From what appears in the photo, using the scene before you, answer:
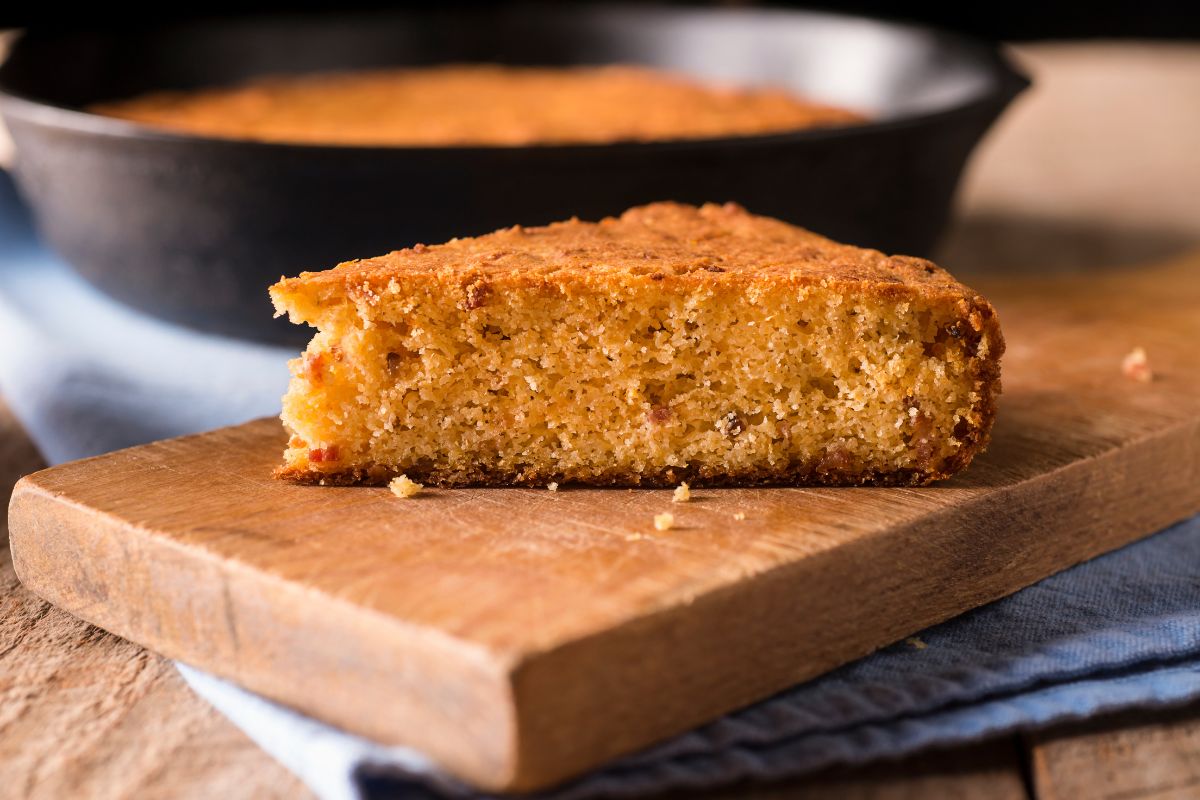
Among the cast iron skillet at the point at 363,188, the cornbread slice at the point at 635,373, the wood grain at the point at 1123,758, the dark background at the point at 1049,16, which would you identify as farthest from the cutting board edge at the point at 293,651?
the dark background at the point at 1049,16

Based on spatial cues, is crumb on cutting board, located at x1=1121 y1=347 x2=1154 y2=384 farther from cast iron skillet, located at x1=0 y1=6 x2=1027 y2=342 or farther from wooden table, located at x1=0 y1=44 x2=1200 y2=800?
wooden table, located at x1=0 y1=44 x2=1200 y2=800

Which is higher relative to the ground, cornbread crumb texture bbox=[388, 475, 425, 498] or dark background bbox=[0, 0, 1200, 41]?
dark background bbox=[0, 0, 1200, 41]

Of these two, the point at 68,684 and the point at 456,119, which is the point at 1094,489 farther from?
the point at 456,119

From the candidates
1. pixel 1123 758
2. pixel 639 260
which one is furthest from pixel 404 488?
pixel 1123 758

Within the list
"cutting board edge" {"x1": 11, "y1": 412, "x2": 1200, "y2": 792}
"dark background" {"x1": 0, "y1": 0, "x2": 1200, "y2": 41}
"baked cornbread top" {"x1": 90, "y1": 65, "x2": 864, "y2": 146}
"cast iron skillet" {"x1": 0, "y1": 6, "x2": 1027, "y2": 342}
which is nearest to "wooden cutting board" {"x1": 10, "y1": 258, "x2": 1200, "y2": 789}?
"cutting board edge" {"x1": 11, "y1": 412, "x2": 1200, "y2": 792}

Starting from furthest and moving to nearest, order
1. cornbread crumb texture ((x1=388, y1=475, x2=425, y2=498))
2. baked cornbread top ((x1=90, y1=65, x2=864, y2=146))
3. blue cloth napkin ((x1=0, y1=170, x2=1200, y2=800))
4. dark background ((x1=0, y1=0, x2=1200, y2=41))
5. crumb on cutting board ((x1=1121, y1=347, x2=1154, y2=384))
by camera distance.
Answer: dark background ((x1=0, y1=0, x2=1200, y2=41))
baked cornbread top ((x1=90, y1=65, x2=864, y2=146))
crumb on cutting board ((x1=1121, y1=347, x2=1154, y2=384))
cornbread crumb texture ((x1=388, y1=475, x2=425, y2=498))
blue cloth napkin ((x1=0, y1=170, x2=1200, y2=800))

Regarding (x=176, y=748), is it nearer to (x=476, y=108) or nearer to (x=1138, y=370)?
(x=1138, y=370)

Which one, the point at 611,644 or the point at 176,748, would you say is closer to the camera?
the point at 611,644
